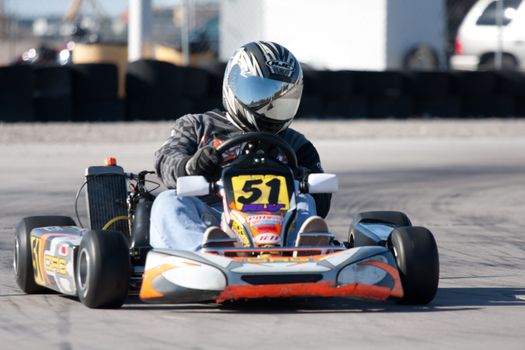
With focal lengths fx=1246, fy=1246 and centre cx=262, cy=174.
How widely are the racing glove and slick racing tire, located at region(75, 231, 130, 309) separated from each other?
55cm

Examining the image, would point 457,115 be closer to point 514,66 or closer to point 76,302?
point 514,66

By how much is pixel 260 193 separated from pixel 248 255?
0.33 metres

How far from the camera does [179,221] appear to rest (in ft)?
16.5

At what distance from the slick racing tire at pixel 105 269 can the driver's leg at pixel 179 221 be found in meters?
0.25

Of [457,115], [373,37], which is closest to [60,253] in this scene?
[457,115]

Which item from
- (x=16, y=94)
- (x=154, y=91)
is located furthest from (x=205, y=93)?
(x=16, y=94)

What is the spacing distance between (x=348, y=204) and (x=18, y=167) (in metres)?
4.06

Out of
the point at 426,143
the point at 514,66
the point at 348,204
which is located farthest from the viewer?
the point at 514,66

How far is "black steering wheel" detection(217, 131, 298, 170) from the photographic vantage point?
5.11 m

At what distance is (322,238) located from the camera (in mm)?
5000

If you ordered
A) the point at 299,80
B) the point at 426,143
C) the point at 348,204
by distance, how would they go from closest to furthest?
the point at 299,80
the point at 348,204
the point at 426,143

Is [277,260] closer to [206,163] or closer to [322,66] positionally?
[206,163]

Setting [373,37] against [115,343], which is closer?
[115,343]

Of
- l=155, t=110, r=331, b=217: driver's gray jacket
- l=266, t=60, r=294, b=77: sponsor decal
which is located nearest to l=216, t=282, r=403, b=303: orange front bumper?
l=155, t=110, r=331, b=217: driver's gray jacket
